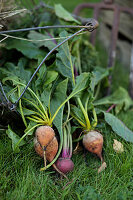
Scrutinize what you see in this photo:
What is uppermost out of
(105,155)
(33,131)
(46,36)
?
(46,36)

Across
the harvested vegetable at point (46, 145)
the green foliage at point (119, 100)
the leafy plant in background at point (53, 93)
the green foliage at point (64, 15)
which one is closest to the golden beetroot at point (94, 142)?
the leafy plant in background at point (53, 93)

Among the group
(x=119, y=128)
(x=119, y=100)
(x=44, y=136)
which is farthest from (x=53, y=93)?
(x=119, y=100)

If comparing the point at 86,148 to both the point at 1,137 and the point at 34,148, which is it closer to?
the point at 34,148

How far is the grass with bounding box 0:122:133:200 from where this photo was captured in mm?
982

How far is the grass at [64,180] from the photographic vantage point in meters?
0.98

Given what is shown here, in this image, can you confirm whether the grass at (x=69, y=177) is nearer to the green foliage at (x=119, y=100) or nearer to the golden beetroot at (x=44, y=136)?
the golden beetroot at (x=44, y=136)

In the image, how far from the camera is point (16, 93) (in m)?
1.27

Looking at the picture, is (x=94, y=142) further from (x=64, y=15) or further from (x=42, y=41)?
(x=64, y=15)

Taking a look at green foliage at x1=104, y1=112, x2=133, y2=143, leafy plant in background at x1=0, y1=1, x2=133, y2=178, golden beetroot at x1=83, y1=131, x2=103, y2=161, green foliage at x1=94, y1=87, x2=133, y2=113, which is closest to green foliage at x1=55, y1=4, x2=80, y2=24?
leafy plant in background at x1=0, y1=1, x2=133, y2=178

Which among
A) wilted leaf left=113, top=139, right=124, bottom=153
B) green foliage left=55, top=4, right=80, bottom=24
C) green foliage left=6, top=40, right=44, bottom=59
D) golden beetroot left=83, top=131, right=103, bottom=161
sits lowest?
wilted leaf left=113, top=139, right=124, bottom=153

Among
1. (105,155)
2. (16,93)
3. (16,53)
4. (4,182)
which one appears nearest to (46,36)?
(16,53)

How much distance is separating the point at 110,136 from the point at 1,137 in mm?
692

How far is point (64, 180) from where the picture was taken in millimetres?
1108

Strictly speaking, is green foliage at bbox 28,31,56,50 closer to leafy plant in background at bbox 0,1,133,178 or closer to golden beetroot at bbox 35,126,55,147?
leafy plant in background at bbox 0,1,133,178
